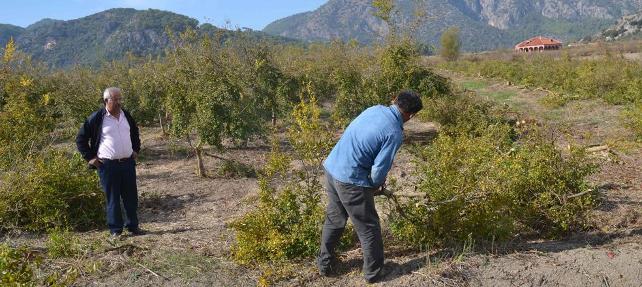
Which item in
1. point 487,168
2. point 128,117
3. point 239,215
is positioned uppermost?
point 128,117

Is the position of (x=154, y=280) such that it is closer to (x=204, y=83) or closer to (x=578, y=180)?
(x=578, y=180)

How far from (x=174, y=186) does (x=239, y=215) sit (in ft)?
6.89

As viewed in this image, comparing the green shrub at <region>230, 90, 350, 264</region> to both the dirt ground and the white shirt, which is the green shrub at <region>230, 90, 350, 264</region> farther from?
the white shirt

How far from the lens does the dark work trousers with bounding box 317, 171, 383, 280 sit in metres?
3.74

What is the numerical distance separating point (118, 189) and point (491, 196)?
3.67m

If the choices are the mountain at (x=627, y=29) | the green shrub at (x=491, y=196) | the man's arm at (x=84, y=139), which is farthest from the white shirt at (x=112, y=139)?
the mountain at (x=627, y=29)

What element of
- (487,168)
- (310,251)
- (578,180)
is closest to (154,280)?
(310,251)

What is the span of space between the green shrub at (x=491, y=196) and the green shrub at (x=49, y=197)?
140 inches

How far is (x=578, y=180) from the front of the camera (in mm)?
4898

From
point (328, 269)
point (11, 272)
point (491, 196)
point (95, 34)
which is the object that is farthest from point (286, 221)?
→ point (95, 34)

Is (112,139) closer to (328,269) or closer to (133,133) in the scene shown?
(133,133)

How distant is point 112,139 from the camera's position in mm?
5016

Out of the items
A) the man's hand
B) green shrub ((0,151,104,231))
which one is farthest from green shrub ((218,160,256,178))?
the man's hand

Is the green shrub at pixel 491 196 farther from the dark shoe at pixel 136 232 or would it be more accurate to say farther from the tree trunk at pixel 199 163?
the tree trunk at pixel 199 163
